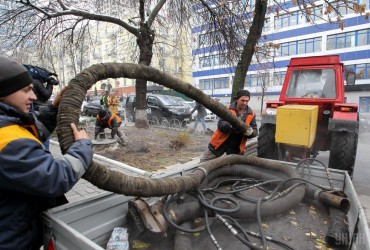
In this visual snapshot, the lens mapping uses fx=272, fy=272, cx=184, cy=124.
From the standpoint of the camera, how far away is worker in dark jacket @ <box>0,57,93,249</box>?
1.26m

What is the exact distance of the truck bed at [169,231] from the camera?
5.26ft

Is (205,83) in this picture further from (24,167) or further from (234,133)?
(24,167)

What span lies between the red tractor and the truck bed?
2217mm

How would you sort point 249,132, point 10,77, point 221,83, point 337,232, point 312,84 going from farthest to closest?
point 221,83 < point 312,84 < point 249,132 < point 337,232 < point 10,77

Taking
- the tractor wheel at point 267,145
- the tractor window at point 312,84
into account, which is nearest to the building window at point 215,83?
the tractor window at point 312,84

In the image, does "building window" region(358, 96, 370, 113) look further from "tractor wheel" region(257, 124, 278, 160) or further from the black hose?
the black hose

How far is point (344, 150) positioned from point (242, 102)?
86.2 inches

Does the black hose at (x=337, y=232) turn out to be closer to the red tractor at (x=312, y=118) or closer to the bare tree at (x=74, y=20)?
the red tractor at (x=312, y=118)

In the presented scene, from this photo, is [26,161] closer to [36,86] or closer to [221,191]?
[221,191]

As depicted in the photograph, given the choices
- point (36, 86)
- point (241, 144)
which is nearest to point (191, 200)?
point (241, 144)

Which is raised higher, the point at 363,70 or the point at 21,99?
the point at 363,70

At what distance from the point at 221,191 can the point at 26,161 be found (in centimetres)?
154

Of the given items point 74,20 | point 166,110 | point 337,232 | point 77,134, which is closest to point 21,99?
point 77,134

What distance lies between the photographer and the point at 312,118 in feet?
13.8
